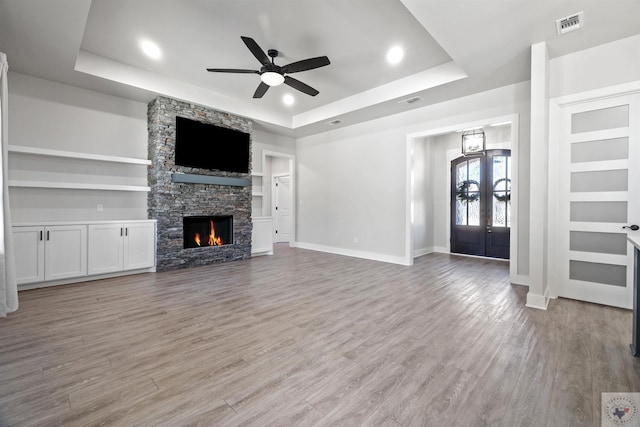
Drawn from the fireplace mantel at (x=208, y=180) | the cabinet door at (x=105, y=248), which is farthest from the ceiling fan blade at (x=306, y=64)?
the cabinet door at (x=105, y=248)

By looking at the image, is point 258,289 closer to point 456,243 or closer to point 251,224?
point 251,224

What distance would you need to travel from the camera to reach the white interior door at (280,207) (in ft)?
31.0

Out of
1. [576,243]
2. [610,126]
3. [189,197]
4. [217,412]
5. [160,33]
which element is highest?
[160,33]

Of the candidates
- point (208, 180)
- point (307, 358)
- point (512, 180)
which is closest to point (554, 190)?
point (512, 180)

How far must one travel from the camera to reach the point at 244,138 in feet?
19.6

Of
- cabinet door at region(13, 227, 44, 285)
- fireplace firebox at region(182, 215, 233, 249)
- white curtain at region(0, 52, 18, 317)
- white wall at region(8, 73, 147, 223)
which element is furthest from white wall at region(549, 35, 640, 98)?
cabinet door at region(13, 227, 44, 285)

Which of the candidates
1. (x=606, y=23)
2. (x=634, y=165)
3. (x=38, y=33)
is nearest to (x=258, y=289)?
(x=38, y=33)

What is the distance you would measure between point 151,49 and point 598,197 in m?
6.05

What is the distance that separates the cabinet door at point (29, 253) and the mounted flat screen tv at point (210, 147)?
2.19m

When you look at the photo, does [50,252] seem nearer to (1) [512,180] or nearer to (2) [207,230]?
(2) [207,230]

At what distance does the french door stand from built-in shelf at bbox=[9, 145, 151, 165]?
6618 mm

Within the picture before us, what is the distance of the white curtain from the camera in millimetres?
2859

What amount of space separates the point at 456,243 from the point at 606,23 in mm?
4699

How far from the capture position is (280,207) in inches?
377
